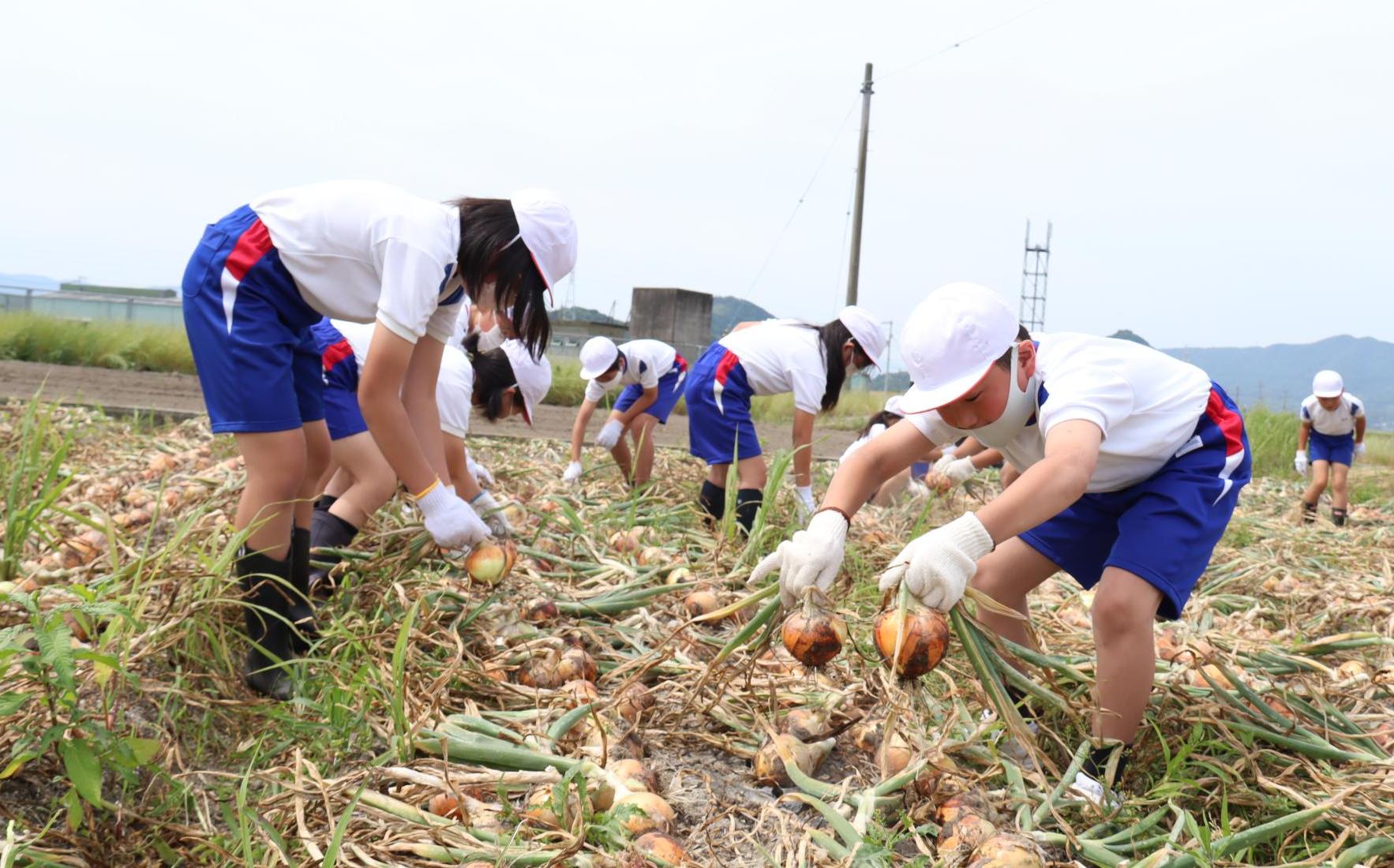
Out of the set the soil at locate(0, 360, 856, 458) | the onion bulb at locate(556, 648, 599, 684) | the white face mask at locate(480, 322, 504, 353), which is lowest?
the soil at locate(0, 360, 856, 458)

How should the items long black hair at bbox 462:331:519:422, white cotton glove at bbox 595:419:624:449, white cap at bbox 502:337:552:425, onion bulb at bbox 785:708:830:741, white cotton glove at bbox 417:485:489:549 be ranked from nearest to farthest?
onion bulb at bbox 785:708:830:741
white cotton glove at bbox 417:485:489:549
long black hair at bbox 462:331:519:422
white cap at bbox 502:337:552:425
white cotton glove at bbox 595:419:624:449

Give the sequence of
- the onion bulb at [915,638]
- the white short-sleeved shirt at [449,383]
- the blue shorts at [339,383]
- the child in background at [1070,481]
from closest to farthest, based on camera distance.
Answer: the onion bulb at [915,638], the child in background at [1070,481], the blue shorts at [339,383], the white short-sleeved shirt at [449,383]

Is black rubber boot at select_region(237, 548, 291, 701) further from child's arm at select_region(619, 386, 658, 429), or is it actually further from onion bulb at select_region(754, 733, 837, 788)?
child's arm at select_region(619, 386, 658, 429)

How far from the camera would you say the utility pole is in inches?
547

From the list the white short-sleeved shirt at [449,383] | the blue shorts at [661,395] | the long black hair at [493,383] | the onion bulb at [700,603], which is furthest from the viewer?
the blue shorts at [661,395]

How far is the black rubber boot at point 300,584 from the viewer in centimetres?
244

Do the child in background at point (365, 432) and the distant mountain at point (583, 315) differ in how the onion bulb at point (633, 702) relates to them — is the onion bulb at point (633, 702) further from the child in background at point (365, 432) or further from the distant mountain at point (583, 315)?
the distant mountain at point (583, 315)

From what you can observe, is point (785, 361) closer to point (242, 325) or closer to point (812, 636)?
point (242, 325)

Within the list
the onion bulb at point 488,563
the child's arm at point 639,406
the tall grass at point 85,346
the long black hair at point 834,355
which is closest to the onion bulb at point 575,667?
the onion bulb at point 488,563

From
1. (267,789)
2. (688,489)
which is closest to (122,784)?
(267,789)

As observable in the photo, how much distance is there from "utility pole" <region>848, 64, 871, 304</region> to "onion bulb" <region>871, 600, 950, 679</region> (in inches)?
507

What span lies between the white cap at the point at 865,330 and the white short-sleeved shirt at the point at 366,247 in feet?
8.79

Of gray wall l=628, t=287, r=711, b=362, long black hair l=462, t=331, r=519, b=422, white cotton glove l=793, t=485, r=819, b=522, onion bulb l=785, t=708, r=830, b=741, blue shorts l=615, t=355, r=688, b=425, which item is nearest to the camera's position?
onion bulb l=785, t=708, r=830, b=741

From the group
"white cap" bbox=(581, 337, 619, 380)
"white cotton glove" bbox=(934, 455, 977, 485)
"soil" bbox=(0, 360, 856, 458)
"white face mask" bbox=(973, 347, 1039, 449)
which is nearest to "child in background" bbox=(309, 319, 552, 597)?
"white face mask" bbox=(973, 347, 1039, 449)
